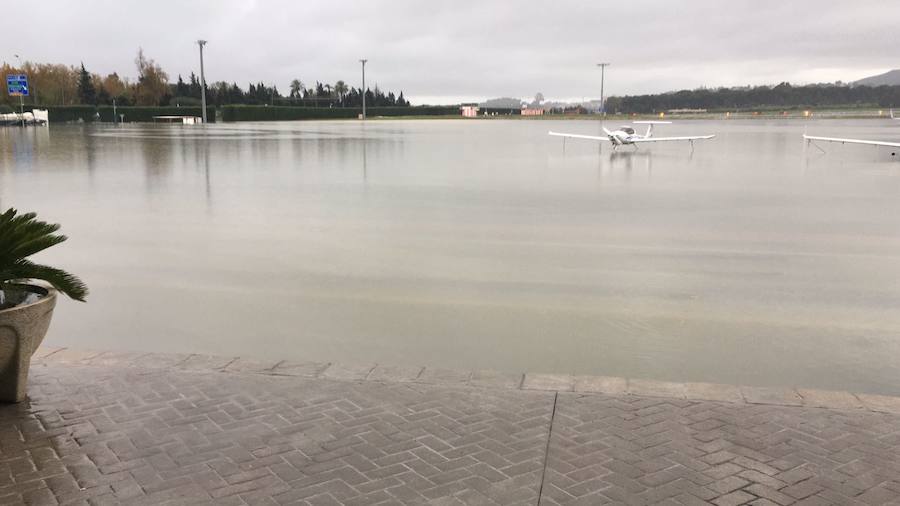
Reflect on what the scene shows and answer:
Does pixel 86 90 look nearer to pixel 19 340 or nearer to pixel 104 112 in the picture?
pixel 104 112

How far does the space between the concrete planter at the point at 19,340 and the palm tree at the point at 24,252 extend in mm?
174

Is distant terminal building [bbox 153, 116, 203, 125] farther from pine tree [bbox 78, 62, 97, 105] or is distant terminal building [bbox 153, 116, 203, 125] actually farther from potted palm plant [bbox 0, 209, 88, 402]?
potted palm plant [bbox 0, 209, 88, 402]

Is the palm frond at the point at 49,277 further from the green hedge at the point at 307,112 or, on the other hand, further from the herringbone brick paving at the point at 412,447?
the green hedge at the point at 307,112

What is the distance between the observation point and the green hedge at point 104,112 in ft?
287

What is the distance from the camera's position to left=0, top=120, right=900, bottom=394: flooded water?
20.9 feet

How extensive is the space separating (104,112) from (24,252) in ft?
318

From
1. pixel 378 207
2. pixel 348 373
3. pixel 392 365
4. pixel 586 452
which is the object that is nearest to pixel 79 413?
pixel 348 373

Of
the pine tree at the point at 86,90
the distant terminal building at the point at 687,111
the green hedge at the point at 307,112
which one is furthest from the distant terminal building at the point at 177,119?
the distant terminal building at the point at 687,111

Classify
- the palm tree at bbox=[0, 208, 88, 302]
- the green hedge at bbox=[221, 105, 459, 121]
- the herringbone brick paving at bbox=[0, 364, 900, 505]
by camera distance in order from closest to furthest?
the herringbone brick paving at bbox=[0, 364, 900, 505], the palm tree at bbox=[0, 208, 88, 302], the green hedge at bbox=[221, 105, 459, 121]

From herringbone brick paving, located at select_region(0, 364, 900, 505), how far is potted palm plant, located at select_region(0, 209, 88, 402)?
278 millimetres

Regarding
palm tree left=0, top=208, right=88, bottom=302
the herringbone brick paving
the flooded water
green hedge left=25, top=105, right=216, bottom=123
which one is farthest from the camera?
green hedge left=25, top=105, right=216, bottom=123

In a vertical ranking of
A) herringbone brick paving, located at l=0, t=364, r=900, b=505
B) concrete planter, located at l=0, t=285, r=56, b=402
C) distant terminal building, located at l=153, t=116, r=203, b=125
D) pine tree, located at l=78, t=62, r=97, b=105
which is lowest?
herringbone brick paving, located at l=0, t=364, r=900, b=505

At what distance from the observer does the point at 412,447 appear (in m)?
4.21

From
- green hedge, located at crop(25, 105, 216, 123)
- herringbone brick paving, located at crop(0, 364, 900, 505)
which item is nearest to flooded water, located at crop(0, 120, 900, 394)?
herringbone brick paving, located at crop(0, 364, 900, 505)
